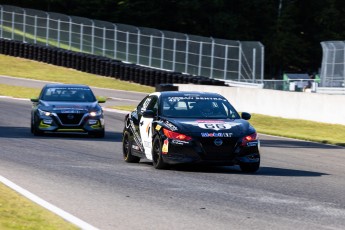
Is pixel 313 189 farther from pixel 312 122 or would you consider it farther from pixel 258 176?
pixel 312 122

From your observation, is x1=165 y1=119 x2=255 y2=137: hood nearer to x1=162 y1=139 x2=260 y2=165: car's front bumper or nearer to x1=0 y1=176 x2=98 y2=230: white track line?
x1=162 y1=139 x2=260 y2=165: car's front bumper

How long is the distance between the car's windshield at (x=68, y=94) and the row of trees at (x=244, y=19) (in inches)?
2410

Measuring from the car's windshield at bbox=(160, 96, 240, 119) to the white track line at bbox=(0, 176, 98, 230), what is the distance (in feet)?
12.8

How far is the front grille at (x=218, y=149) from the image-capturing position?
16.0 meters

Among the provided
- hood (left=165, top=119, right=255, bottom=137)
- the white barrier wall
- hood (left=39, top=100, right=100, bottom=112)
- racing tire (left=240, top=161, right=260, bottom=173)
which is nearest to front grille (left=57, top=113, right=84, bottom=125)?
hood (left=39, top=100, right=100, bottom=112)

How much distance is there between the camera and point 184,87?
43.3 metres

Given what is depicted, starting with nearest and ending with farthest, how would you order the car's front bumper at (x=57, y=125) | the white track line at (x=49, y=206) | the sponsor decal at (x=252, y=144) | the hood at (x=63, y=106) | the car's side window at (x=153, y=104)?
1. the white track line at (x=49, y=206)
2. the sponsor decal at (x=252, y=144)
3. the car's side window at (x=153, y=104)
4. the car's front bumper at (x=57, y=125)
5. the hood at (x=63, y=106)

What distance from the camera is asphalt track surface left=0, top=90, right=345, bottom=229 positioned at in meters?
10.6

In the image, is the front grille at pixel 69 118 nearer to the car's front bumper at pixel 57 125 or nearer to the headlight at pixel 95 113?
the car's front bumper at pixel 57 125

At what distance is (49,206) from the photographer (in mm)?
11398

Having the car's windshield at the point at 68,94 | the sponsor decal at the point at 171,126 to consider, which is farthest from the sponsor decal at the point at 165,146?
the car's windshield at the point at 68,94

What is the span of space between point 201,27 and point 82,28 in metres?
33.2

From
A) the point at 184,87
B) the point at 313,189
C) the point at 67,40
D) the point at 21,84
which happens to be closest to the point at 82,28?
the point at 67,40

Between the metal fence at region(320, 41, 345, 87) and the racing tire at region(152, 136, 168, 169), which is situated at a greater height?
the metal fence at region(320, 41, 345, 87)
